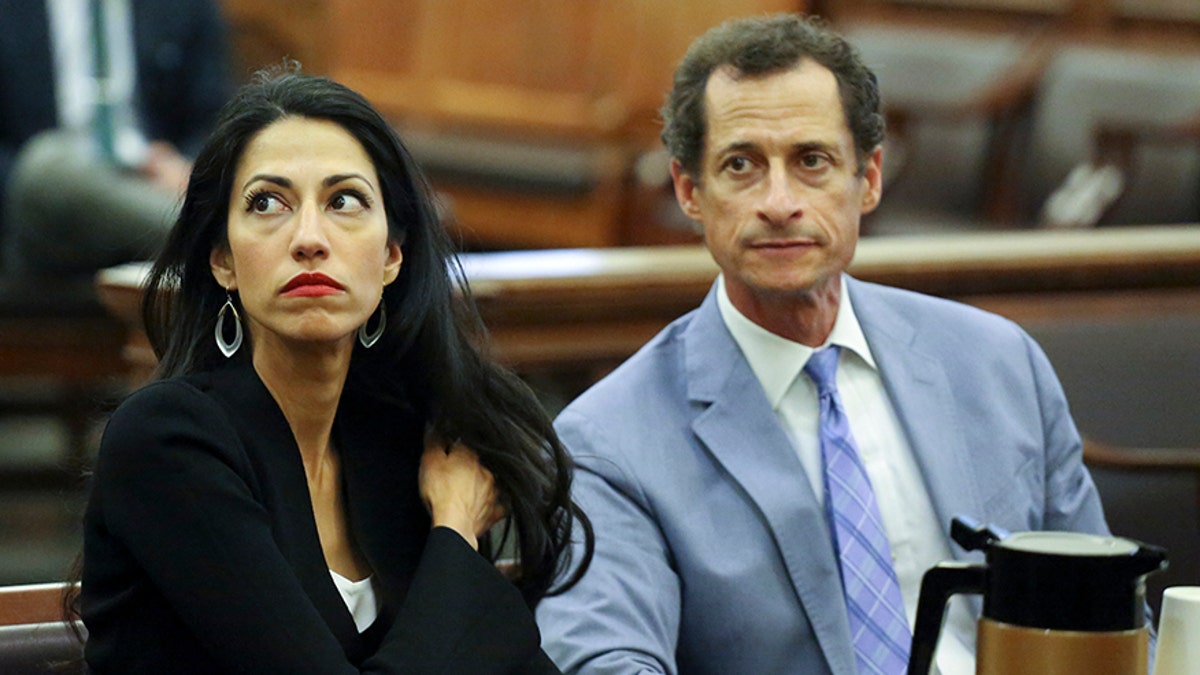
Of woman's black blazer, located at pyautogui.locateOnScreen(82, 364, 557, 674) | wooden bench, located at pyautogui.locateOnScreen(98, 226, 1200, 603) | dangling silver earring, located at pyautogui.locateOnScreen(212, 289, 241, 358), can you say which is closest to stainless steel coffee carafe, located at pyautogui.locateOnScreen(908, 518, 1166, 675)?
woman's black blazer, located at pyautogui.locateOnScreen(82, 364, 557, 674)

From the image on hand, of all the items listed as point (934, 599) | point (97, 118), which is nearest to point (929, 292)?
point (934, 599)

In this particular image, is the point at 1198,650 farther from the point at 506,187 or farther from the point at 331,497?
the point at 506,187

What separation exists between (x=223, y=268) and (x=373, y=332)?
6.4 inches

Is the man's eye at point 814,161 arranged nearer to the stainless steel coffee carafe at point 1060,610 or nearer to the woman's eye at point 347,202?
the woman's eye at point 347,202

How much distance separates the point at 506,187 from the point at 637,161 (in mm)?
540

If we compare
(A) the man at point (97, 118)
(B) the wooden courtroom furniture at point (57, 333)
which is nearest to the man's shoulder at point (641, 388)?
(A) the man at point (97, 118)

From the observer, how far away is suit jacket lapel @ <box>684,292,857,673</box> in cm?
185

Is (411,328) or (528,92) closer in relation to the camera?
(411,328)

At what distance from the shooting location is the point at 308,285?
144 centimetres

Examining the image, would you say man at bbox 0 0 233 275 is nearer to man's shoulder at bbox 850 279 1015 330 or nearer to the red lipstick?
man's shoulder at bbox 850 279 1015 330

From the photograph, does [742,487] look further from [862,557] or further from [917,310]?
[917,310]

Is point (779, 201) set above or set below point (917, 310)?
above

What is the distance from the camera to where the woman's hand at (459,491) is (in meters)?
1.54

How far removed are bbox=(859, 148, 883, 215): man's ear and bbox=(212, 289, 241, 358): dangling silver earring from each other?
0.89m
